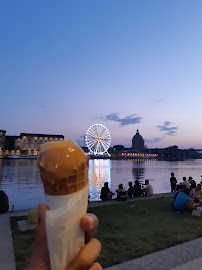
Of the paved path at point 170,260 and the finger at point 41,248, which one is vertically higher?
the finger at point 41,248

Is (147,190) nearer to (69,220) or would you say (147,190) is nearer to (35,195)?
(35,195)

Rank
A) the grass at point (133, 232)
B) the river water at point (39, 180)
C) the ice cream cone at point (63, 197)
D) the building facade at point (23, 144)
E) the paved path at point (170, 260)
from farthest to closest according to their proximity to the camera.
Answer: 1. the building facade at point (23, 144)
2. the river water at point (39, 180)
3. the grass at point (133, 232)
4. the paved path at point (170, 260)
5. the ice cream cone at point (63, 197)

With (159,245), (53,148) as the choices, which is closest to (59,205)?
(53,148)

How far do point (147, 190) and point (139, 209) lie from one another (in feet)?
14.8

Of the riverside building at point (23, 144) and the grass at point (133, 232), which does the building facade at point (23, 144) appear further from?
the grass at point (133, 232)

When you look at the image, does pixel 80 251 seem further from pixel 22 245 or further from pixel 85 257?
pixel 22 245

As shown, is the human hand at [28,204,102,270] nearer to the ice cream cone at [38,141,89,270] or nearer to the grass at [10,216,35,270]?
the ice cream cone at [38,141,89,270]

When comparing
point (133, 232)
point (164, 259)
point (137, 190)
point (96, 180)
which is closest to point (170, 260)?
point (164, 259)

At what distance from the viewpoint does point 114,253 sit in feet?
21.7

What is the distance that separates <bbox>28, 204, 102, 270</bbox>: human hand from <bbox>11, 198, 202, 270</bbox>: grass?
4.76 meters

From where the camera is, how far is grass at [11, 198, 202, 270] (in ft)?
21.8

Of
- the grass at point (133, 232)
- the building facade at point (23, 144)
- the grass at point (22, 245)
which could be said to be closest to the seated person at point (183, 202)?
the grass at point (133, 232)

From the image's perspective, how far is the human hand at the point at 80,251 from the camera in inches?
66.2

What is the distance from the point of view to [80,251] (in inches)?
67.7
